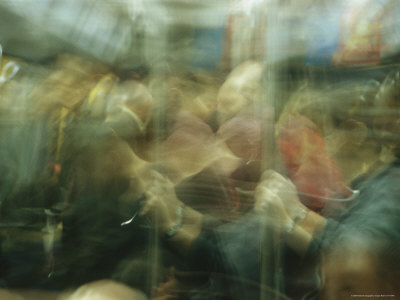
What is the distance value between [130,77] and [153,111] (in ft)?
0.47

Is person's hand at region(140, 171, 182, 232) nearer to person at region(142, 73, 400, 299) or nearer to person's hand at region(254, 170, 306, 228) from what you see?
person at region(142, 73, 400, 299)

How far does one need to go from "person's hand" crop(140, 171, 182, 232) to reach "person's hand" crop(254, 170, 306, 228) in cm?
28

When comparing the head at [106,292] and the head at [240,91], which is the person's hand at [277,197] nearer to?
the head at [240,91]

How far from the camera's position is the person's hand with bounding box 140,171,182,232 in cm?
147

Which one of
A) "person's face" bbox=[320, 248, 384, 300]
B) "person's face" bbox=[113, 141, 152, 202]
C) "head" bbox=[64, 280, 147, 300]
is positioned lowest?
"head" bbox=[64, 280, 147, 300]

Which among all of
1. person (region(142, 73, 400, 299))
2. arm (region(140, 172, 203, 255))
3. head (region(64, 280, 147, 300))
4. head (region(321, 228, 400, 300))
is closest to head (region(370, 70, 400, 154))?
person (region(142, 73, 400, 299))

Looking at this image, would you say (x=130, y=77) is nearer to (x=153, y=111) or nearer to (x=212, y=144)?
(x=153, y=111)

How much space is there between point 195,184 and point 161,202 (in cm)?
13

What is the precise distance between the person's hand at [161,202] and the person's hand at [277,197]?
28 centimetres

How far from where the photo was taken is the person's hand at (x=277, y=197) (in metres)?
1.45

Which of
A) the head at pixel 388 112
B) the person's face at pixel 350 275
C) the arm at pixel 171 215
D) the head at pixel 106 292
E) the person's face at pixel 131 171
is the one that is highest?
the head at pixel 388 112

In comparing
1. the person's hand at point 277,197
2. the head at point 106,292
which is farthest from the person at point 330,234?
the head at point 106,292

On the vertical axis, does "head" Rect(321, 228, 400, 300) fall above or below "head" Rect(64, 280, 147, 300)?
above

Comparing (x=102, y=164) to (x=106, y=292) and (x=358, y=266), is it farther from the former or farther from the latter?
(x=358, y=266)
